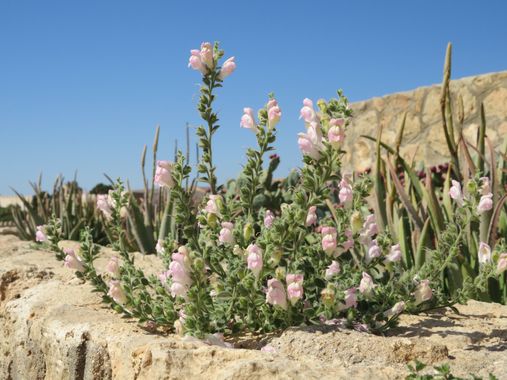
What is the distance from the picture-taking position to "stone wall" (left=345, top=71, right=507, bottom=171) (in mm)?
8391

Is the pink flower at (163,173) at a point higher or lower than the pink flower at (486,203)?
higher

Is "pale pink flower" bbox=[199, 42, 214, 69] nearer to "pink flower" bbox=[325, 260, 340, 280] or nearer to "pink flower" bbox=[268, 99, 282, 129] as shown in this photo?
"pink flower" bbox=[268, 99, 282, 129]

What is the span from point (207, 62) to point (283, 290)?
0.91 meters

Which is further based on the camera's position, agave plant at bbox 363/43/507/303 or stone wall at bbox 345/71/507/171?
stone wall at bbox 345/71/507/171

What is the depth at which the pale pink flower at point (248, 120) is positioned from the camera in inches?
92.3

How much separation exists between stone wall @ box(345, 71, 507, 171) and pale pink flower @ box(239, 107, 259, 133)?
599cm

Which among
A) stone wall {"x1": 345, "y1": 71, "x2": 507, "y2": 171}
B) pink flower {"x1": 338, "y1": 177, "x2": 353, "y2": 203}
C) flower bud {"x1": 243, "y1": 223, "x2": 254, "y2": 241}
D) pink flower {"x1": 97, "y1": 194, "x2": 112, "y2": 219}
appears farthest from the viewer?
stone wall {"x1": 345, "y1": 71, "x2": 507, "y2": 171}

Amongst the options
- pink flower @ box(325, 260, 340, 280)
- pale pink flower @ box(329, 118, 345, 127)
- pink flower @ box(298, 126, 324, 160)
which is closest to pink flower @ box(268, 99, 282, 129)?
pink flower @ box(298, 126, 324, 160)

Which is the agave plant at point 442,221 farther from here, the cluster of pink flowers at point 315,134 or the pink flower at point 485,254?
the cluster of pink flowers at point 315,134

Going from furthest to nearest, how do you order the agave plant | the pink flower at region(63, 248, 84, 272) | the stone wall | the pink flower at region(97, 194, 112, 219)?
the stone wall → the agave plant → the pink flower at region(97, 194, 112, 219) → the pink flower at region(63, 248, 84, 272)

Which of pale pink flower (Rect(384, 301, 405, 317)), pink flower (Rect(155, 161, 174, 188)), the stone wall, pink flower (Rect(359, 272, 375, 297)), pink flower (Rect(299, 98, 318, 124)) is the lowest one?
pale pink flower (Rect(384, 301, 405, 317))

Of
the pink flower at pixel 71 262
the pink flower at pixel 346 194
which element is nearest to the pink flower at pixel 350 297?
the pink flower at pixel 346 194

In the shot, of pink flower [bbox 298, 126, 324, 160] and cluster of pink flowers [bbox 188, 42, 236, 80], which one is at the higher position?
cluster of pink flowers [bbox 188, 42, 236, 80]

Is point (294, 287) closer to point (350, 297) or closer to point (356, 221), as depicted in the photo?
point (350, 297)
